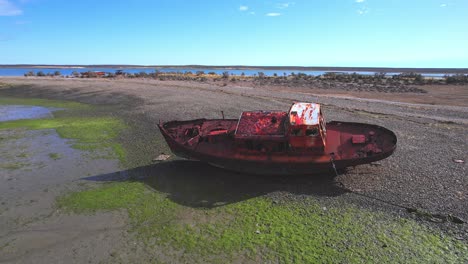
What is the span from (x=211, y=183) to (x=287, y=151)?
2883mm

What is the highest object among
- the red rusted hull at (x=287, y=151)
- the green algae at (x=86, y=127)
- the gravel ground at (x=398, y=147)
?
the red rusted hull at (x=287, y=151)

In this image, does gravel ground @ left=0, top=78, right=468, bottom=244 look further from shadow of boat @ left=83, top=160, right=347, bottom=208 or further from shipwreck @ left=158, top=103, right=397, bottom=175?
shipwreck @ left=158, top=103, right=397, bottom=175

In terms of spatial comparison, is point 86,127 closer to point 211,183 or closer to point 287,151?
point 211,183

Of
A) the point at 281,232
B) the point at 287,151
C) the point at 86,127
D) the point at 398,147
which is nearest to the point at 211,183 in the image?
the point at 287,151

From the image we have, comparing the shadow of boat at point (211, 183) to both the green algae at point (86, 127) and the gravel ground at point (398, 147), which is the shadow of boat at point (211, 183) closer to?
the gravel ground at point (398, 147)

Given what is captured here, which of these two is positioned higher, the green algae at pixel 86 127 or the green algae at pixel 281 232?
the green algae at pixel 86 127

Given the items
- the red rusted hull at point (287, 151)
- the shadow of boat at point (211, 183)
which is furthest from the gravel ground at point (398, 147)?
the red rusted hull at point (287, 151)

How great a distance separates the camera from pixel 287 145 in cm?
1189

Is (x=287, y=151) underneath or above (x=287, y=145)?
underneath

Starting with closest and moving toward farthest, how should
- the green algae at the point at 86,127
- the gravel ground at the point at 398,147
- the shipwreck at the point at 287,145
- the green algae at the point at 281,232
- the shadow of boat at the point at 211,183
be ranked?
1. the green algae at the point at 281,232
2. the gravel ground at the point at 398,147
3. the shadow of boat at the point at 211,183
4. the shipwreck at the point at 287,145
5. the green algae at the point at 86,127

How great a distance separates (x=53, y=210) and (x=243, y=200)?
5.70 m

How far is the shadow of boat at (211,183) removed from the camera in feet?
36.4

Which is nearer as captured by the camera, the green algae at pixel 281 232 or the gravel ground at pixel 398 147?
the green algae at pixel 281 232

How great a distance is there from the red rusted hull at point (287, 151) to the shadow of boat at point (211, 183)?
1.42ft
